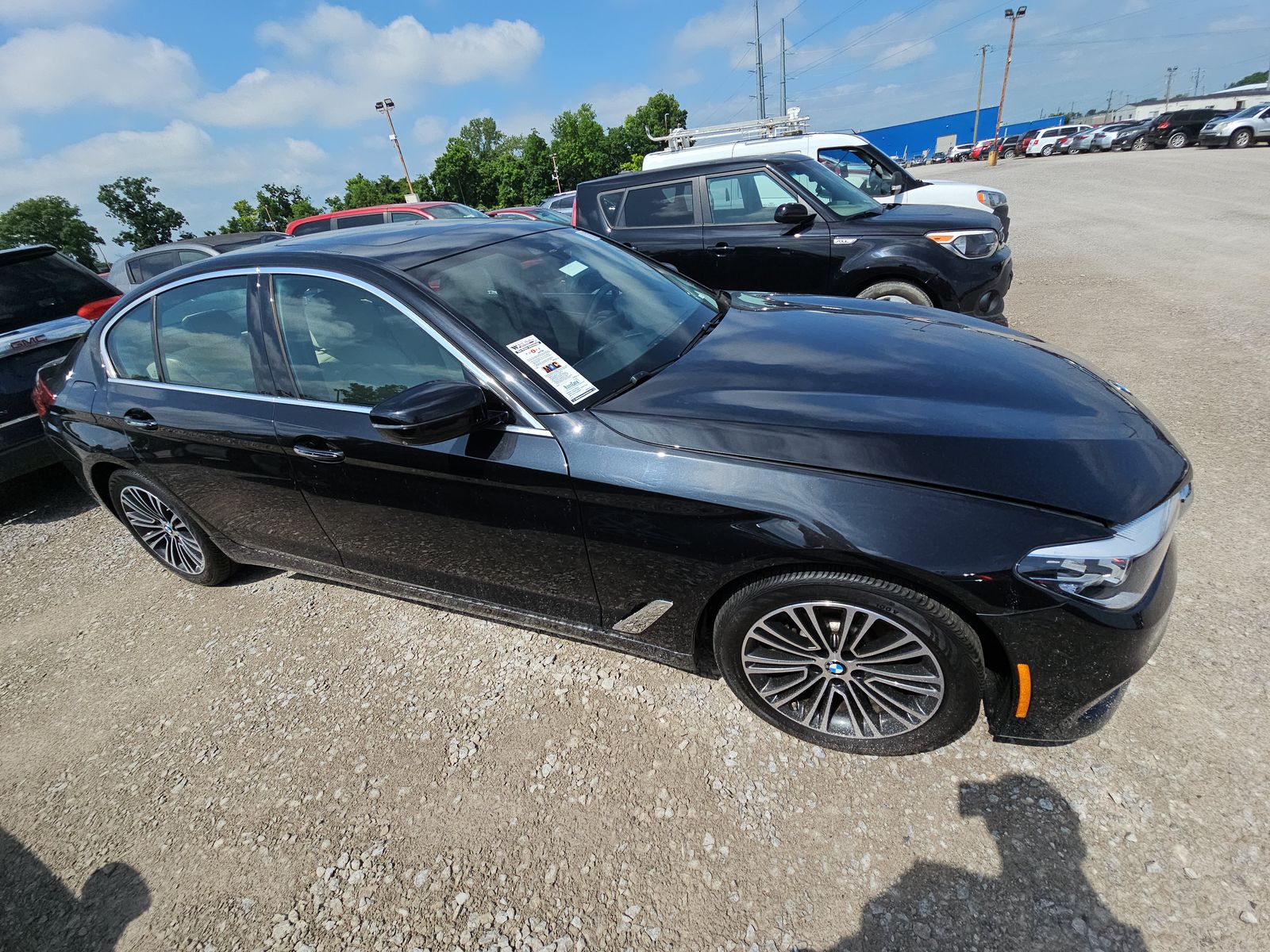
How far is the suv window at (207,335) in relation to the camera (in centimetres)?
273

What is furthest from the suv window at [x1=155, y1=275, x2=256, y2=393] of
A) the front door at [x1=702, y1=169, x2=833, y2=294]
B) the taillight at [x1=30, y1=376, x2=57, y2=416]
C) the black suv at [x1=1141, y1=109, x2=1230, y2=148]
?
the black suv at [x1=1141, y1=109, x2=1230, y2=148]

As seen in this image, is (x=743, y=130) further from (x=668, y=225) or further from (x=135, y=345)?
(x=135, y=345)

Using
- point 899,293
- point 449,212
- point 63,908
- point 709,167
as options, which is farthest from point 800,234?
point 449,212

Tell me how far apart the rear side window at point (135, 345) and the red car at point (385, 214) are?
8502 millimetres

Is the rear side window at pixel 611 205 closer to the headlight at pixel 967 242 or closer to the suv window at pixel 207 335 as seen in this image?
the headlight at pixel 967 242

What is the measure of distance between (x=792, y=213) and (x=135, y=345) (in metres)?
4.69

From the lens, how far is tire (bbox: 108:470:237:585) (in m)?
3.34

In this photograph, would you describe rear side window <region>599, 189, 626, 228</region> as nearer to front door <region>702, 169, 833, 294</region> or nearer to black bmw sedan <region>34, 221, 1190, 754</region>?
front door <region>702, 169, 833, 294</region>

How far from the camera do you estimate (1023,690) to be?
5.98 feet

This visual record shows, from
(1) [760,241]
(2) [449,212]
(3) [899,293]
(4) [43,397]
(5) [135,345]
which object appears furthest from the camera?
(2) [449,212]

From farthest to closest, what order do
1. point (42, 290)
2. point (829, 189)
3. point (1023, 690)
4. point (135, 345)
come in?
point (829, 189)
point (42, 290)
point (135, 345)
point (1023, 690)

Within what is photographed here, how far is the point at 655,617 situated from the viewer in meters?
2.22

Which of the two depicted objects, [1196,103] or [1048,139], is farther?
[1196,103]

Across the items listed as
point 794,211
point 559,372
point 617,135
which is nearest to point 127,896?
point 559,372
